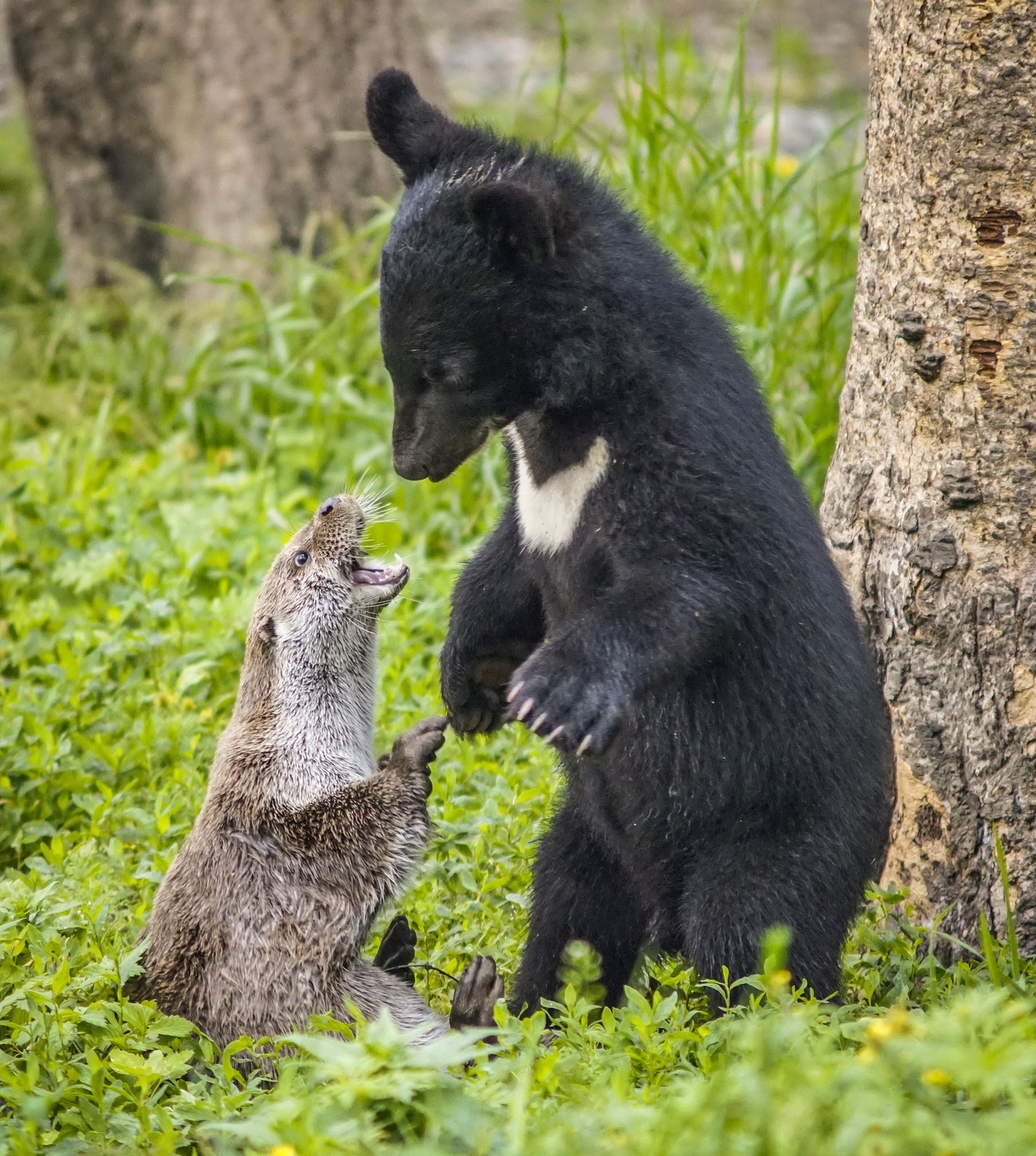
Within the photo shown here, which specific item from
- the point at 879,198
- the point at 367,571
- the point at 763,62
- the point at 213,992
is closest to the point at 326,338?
the point at 367,571

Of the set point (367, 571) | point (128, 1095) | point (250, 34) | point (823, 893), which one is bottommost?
point (128, 1095)

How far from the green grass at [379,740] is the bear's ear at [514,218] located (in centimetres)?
174

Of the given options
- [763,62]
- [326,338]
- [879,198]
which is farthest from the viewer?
[763,62]

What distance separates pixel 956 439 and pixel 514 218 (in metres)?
1.32

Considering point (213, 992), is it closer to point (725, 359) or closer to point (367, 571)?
point (367, 571)

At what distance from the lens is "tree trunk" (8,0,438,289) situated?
27.3 feet

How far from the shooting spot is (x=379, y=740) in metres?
5.17

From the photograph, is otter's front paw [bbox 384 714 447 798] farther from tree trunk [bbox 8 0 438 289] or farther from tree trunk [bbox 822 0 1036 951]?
tree trunk [bbox 8 0 438 289]

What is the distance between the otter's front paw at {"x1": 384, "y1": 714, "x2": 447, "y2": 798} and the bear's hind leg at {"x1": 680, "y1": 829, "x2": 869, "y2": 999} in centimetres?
81

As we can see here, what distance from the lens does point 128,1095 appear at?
3.13 metres

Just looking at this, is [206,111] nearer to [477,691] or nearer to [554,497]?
[477,691]

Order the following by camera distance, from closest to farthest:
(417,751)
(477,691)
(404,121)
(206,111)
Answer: (417,751) → (404,121) → (477,691) → (206,111)

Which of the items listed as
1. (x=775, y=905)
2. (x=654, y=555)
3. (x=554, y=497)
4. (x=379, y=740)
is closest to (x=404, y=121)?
(x=554, y=497)

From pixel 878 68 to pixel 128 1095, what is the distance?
10.8ft
